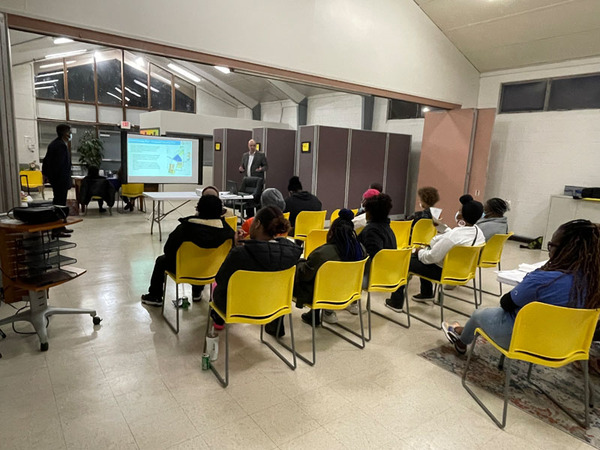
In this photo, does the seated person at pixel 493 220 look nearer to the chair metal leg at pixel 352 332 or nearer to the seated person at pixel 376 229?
the seated person at pixel 376 229

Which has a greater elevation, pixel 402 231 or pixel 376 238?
pixel 376 238

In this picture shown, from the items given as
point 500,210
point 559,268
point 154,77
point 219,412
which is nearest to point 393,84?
point 500,210

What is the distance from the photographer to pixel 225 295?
235 centimetres

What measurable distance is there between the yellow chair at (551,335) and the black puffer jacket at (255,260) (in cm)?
132

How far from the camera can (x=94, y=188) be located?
7617 mm

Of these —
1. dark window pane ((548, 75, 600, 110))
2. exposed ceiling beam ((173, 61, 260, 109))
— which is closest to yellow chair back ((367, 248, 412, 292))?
dark window pane ((548, 75, 600, 110))

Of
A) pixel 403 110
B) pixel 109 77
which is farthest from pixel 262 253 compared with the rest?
pixel 109 77

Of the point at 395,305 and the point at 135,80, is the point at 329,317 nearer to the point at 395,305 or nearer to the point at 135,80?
the point at 395,305

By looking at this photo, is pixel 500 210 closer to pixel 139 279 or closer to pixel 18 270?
pixel 139 279

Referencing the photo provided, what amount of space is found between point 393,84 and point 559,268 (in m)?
4.63

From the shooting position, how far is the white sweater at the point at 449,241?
10.5ft

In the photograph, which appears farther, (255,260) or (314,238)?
(314,238)

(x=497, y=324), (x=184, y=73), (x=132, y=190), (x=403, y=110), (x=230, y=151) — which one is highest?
(x=184, y=73)

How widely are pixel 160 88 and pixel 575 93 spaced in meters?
12.5
